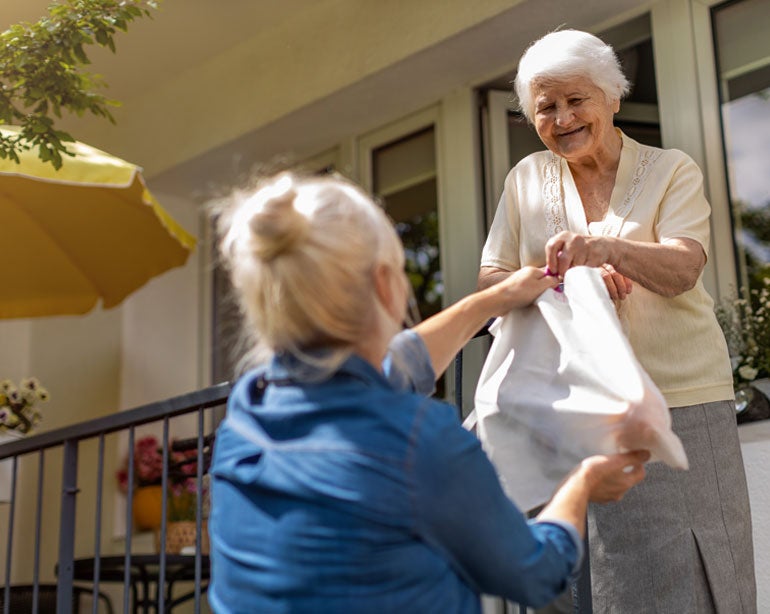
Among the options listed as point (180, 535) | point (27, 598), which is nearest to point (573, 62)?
point (27, 598)

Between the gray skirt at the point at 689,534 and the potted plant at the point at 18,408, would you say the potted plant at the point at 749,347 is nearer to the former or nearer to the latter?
the gray skirt at the point at 689,534

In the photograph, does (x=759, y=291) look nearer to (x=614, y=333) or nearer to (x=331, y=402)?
(x=614, y=333)

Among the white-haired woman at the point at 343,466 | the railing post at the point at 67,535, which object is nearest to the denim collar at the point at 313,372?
the white-haired woman at the point at 343,466

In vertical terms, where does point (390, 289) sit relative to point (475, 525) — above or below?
above

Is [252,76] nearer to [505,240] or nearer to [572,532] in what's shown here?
[505,240]

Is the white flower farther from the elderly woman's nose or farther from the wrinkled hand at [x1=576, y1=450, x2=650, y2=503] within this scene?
the wrinkled hand at [x1=576, y1=450, x2=650, y2=503]

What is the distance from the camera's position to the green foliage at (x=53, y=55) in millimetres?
3316

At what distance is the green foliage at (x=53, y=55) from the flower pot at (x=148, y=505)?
2.76 m

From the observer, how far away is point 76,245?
4945mm

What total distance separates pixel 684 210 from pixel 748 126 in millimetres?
1969

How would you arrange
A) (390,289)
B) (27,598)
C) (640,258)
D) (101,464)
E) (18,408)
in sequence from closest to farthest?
1. (390,289)
2. (640,258)
3. (101,464)
4. (27,598)
5. (18,408)

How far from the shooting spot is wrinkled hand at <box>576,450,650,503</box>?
5.04 ft

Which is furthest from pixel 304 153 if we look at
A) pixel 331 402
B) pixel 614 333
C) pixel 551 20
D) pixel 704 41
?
pixel 331 402

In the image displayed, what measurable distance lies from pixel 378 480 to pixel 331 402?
0.38 feet
